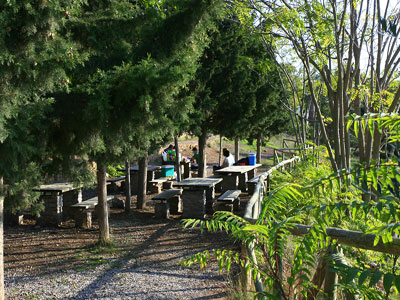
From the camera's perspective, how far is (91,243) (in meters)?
7.11

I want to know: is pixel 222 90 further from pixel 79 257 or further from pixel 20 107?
pixel 20 107

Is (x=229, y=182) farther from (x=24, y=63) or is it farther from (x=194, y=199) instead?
(x=24, y=63)

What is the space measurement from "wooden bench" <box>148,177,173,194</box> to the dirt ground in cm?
312

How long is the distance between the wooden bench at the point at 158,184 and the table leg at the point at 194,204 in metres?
3.22

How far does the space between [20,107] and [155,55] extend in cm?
223

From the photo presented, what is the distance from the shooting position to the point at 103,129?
483cm

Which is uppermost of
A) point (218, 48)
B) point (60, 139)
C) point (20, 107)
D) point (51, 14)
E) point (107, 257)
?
point (218, 48)

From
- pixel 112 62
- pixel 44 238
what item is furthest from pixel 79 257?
pixel 112 62

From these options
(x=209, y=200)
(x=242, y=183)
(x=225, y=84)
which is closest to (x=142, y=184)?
(x=209, y=200)

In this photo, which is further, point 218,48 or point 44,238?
point 218,48

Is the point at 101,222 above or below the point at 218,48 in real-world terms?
below

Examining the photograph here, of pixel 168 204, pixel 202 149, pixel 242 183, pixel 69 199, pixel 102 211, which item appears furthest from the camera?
pixel 242 183

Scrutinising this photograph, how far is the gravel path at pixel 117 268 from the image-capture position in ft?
16.4

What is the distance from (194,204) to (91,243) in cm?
278
